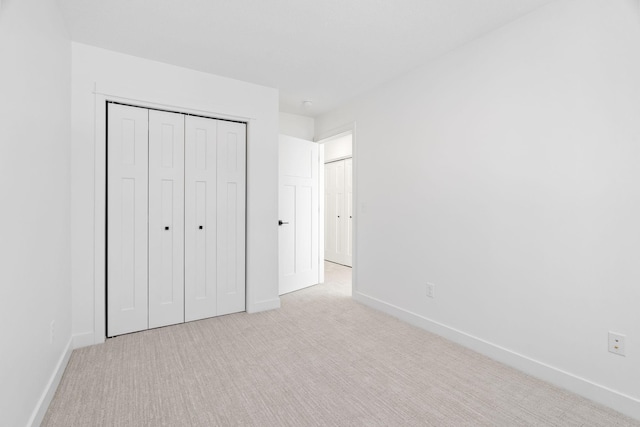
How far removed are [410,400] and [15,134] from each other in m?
2.37

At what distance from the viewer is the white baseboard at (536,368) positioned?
1742 millimetres

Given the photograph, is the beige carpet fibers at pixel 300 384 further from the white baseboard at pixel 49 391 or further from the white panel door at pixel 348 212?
the white panel door at pixel 348 212

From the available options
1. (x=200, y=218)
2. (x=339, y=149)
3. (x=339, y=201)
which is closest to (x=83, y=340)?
(x=200, y=218)

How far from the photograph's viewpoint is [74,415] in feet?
5.49

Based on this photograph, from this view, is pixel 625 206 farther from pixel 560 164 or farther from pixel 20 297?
pixel 20 297

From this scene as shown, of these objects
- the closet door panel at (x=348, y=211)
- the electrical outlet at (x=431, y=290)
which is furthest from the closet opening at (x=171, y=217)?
the closet door panel at (x=348, y=211)

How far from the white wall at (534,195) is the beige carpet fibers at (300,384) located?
28cm

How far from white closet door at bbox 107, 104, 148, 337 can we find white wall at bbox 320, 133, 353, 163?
11.6 feet

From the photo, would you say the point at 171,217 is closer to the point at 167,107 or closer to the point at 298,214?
the point at 167,107

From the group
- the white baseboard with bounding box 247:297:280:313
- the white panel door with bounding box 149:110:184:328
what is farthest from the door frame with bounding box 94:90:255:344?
the white baseboard with bounding box 247:297:280:313

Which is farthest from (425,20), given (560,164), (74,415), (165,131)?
(74,415)

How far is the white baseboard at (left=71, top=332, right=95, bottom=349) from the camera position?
8.07 feet

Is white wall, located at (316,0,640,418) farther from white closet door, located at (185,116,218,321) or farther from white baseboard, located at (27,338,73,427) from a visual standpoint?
white baseboard, located at (27,338,73,427)

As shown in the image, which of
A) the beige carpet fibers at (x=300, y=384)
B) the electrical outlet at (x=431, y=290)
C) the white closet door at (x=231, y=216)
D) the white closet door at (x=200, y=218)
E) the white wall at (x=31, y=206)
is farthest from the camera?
the white closet door at (x=231, y=216)
